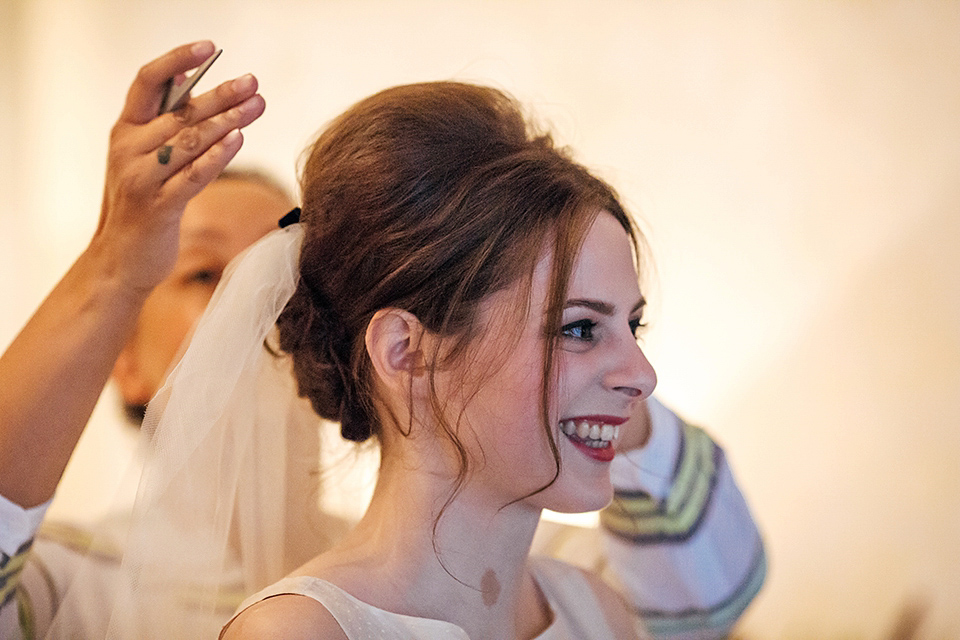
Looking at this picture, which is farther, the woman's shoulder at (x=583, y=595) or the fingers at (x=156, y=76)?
the woman's shoulder at (x=583, y=595)

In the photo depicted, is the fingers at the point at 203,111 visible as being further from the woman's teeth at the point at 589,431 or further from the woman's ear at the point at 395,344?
the woman's teeth at the point at 589,431

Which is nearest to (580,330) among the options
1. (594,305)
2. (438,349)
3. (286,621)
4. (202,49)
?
(594,305)

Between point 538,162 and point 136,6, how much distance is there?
1354 mm

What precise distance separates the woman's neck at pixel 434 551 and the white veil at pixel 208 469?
0.50ft

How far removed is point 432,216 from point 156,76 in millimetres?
408

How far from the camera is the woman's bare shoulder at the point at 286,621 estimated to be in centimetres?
78

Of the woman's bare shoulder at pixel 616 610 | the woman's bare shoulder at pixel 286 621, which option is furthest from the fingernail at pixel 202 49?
the woman's bare shoulder at pixel 616 610

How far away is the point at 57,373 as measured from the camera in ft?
3.34

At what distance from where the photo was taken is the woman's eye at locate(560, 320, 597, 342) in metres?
0.89

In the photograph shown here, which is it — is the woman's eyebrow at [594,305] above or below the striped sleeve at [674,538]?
above

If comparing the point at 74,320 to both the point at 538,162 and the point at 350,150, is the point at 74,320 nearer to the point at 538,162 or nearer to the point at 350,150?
the point at 350,150

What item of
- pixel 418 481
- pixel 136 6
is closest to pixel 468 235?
pixel 418 481

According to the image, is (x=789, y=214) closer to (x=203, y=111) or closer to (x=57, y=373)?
(x=203, y=111)

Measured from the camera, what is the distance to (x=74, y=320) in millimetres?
1036
